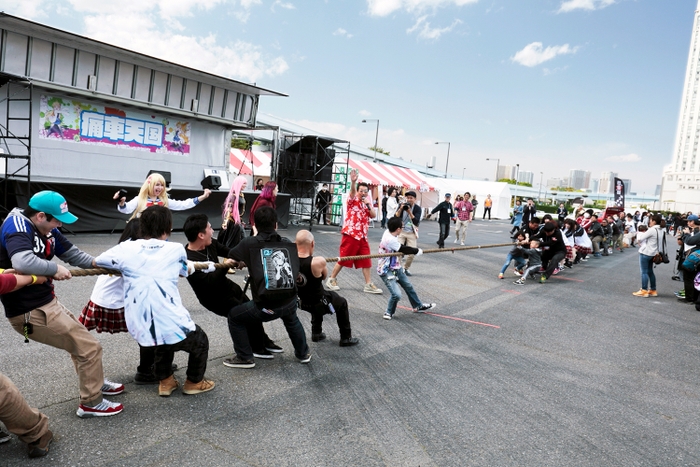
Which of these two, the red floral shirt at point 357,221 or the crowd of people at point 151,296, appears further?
the red floral shirt at point 357,221

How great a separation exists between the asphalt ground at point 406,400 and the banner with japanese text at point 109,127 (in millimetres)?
7926

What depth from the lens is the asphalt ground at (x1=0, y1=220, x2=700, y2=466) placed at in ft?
10.7

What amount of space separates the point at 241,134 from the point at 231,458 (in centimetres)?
1938

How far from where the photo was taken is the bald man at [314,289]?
16.0 ft

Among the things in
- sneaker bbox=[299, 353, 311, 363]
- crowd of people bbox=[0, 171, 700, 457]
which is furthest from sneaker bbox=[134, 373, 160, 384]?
sneaker bbox=[299, 353, 311, 363]

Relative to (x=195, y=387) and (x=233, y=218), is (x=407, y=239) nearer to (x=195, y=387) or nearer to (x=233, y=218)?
(x=233, y=218)

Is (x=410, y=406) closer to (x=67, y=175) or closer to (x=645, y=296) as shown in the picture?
(x=645, y=296)

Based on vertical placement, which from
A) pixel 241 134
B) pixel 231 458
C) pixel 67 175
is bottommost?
pixel 231 458

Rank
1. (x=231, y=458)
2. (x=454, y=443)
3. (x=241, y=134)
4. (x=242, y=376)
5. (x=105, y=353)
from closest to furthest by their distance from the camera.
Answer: (x=231, y=458)
(x=454, y=443)
(x=242, y=376)
(x=105, y=353)
(x=241, y=134)

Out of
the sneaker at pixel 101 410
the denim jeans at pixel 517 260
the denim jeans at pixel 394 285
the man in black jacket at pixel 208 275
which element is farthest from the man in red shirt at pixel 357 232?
the sneaker at pixel 101 410

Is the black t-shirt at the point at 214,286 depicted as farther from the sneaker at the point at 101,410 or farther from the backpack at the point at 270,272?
the sneaker at the point at 101,410

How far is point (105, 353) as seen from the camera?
475 cm

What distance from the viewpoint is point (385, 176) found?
88.6 ft

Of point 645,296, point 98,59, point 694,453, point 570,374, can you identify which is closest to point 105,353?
point 570,374
